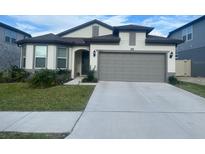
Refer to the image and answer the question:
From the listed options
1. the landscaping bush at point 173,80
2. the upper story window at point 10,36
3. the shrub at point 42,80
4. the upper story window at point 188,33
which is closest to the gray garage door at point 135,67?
the landscaping bush at point 173,80

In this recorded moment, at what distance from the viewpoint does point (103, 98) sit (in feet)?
35.3

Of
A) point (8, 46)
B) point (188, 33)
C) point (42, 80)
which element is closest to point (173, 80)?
point (42, 80)

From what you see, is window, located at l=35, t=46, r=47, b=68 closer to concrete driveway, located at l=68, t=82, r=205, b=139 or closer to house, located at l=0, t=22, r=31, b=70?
house, located at l=0, t=22, r=31, b=70

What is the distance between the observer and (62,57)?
20281mm

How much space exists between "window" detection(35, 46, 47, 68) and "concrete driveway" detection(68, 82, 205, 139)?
10418 mm

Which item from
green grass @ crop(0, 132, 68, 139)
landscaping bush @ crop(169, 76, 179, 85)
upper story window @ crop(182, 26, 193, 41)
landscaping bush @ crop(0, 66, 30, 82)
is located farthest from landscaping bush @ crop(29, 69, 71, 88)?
upper story window @ crop(182, 26, 193, 41)

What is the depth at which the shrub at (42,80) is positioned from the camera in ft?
48.8

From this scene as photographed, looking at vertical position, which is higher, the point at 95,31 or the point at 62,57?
the point at 95,31

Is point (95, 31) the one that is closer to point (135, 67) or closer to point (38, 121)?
point (135, 67)

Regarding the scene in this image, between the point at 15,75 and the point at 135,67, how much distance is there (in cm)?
948

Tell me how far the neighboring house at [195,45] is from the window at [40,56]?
17216mm

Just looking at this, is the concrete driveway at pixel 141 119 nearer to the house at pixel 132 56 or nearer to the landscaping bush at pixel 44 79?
the landscaping bush at pixel 44 79
